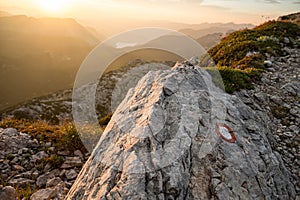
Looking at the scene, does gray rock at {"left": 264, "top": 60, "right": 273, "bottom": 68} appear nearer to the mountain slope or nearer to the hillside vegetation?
the hillside vegetation

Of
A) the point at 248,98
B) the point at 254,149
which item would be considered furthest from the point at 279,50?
the point at 254,149

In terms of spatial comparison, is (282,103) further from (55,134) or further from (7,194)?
(7,194)

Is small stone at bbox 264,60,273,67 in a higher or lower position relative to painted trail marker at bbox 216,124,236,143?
higher

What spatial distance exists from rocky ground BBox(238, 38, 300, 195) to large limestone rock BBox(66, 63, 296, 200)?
1.71 meters

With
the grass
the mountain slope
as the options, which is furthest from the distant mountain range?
the grass

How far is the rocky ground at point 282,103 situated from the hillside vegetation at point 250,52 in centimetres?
65

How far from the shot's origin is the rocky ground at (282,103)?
9.22m

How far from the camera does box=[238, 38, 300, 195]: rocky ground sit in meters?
9.22

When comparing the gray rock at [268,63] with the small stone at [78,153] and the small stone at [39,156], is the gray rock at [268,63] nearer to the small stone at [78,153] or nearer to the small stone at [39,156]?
the small stone at [78,153]

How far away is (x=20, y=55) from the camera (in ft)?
322

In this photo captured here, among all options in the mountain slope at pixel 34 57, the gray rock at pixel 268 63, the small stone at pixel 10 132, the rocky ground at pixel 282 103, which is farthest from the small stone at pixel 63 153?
the mountain slope at pixel 34 57

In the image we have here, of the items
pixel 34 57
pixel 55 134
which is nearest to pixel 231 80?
pixel 55 134

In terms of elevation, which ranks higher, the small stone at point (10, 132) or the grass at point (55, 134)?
the small stone at point (10, 132)

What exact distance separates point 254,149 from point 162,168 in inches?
131
